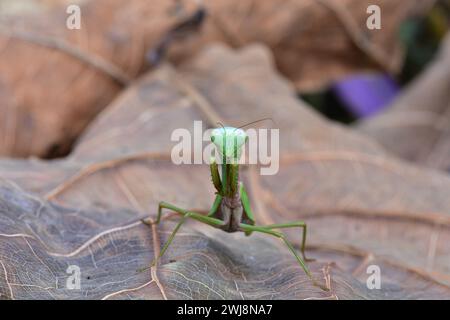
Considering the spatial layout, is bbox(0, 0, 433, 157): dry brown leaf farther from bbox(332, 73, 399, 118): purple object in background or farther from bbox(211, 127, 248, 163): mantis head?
bbox(211, 127, 248, 163): mantis head

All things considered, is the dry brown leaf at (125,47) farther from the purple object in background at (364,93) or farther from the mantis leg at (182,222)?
the mantis leg at (182,222)

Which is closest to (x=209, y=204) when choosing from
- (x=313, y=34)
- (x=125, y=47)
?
(x=125, y=47)

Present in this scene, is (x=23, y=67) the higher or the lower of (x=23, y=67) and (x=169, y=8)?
the lower

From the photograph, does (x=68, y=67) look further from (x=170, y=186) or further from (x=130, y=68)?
(x=170, y=186)

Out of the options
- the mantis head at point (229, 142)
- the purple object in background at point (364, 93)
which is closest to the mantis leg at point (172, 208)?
the mantis head at point (229, 142)

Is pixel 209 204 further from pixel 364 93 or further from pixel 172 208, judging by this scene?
pixel 364 93
